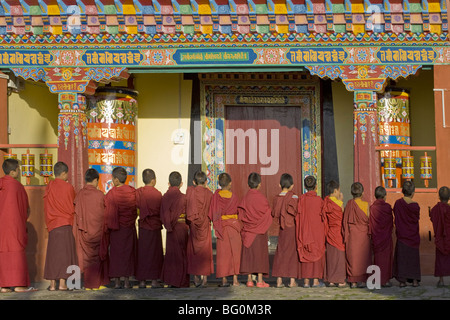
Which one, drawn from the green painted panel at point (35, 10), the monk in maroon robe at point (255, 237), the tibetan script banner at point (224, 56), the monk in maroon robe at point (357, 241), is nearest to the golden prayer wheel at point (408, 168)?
the tibetan script banner at point (224, 56)

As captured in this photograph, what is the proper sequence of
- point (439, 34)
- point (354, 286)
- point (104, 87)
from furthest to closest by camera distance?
point (104, 87) → point (439, 34) → point (354, 286)

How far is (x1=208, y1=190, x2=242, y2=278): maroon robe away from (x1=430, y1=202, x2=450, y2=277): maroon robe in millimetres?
2385

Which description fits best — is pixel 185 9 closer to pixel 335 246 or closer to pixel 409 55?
pixel 409 55

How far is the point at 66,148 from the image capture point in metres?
10.9

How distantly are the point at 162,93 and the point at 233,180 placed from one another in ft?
5.84

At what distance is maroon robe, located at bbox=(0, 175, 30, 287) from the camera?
9406 mm

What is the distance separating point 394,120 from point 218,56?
9.81 ft

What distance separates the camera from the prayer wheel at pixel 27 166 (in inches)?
435

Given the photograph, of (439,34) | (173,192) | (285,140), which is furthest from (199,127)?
(439,34)

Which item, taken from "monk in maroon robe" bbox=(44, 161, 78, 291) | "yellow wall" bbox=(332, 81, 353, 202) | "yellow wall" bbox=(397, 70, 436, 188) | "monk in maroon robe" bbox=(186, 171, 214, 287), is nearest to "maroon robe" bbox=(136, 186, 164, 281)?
"monk in maroon robe" bbox=(186, 171, 214, 287)

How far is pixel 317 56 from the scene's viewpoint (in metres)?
10.9

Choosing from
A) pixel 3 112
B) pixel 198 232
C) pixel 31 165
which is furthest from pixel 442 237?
pixel 3 112

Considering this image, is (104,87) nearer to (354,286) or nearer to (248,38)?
(248,38)

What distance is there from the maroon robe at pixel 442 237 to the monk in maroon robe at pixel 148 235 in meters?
Answer: 3.35
